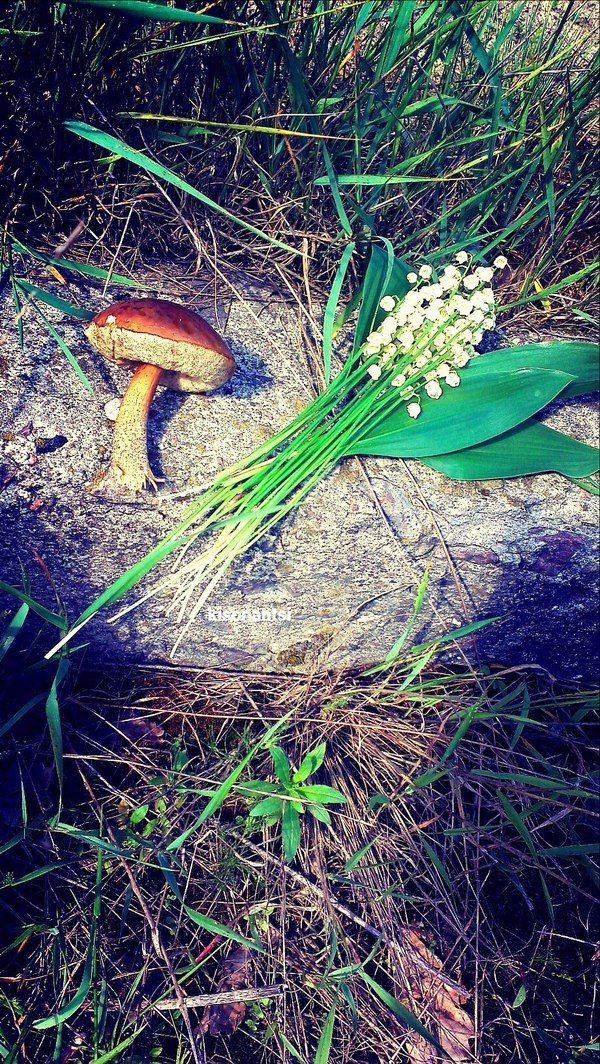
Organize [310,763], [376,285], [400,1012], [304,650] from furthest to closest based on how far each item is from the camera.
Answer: [304,650]
[376,285]
[310,763]
[400,1012]

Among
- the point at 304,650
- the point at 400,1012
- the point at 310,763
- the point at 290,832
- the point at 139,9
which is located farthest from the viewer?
the point at 304,650

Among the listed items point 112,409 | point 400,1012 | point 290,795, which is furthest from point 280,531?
point 400,1012

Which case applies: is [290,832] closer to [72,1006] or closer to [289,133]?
[72,1006]

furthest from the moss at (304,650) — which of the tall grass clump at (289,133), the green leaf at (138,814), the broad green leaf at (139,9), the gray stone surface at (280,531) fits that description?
the broad green leaf at (139,9)

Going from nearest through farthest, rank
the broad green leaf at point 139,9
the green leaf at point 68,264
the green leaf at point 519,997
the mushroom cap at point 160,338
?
the broad green leaf at point 139,9, the mushroom cap at point 160,338, the green leaf at point 519,997, the green leaf at point 68,264

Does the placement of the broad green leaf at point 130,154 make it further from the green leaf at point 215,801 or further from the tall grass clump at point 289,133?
the green leaf at point 215,801

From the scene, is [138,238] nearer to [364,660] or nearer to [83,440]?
[83,440]
